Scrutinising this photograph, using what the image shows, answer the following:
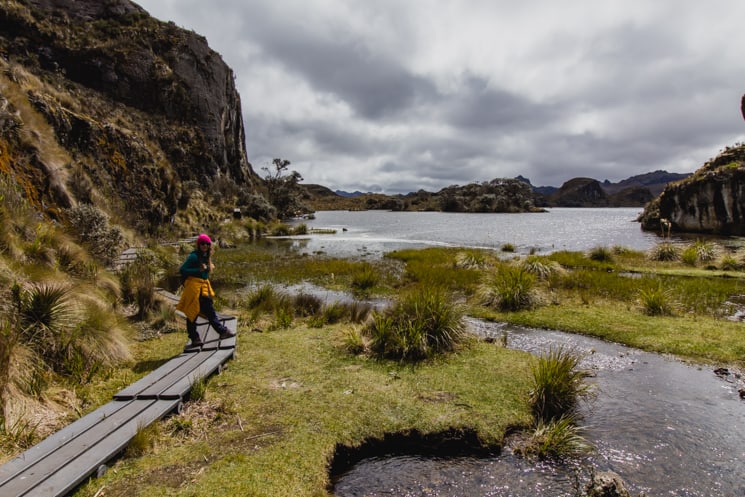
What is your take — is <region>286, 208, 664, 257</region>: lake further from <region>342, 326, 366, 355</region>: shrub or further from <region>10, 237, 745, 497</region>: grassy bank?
<region>342, 326, 366, 355</region>: shrub

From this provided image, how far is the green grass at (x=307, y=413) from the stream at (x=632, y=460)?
0.57 meters

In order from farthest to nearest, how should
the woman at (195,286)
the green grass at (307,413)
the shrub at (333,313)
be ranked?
the shrub at (333,313) < the woman at (195,286) < the green grass at (307,413)

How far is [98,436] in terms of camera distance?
4.79 metres

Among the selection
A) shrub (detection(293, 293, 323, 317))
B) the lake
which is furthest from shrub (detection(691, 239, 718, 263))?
shrub (detection(293, 293, 323, 317))

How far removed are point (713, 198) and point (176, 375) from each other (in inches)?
2639

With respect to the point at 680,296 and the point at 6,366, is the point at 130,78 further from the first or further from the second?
the point at 680,296

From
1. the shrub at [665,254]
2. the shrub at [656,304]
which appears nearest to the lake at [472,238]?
the shrub at [665,254]

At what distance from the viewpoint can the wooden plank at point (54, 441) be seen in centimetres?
404

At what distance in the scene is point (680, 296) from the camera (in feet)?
48.4

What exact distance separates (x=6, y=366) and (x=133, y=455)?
2419 mm

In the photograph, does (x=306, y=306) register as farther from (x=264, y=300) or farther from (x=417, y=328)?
(x=417, y=328)

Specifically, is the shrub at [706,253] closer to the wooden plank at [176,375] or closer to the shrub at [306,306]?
the shrub at [306,306]

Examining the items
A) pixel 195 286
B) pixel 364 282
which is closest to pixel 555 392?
pixel 195 286

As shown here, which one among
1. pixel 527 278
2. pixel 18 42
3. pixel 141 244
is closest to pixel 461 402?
pixel 527 278
